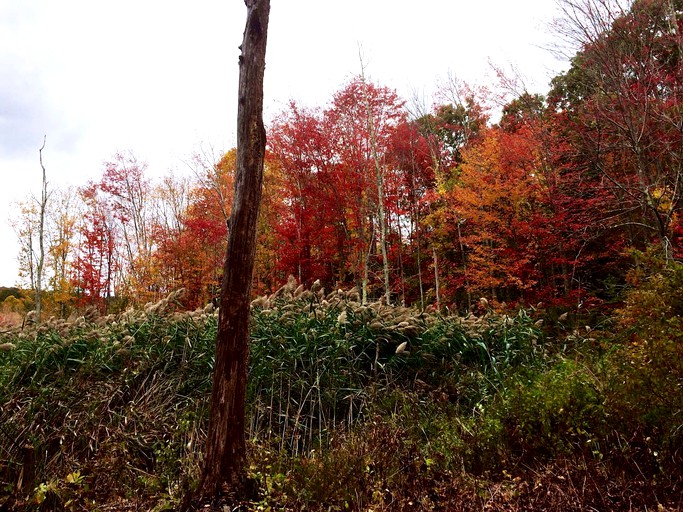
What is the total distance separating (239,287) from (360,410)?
1949mm

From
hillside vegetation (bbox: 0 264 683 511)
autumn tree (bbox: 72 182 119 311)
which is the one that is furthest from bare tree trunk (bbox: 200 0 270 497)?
autumn tree (bbox: 72 182 119 311)

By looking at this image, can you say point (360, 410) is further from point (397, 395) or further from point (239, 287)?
point (239, 287)

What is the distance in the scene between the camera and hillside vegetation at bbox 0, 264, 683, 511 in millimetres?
2381

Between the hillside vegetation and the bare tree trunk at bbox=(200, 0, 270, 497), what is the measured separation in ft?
0.75

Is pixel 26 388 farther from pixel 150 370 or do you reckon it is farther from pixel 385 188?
pixel 385 188

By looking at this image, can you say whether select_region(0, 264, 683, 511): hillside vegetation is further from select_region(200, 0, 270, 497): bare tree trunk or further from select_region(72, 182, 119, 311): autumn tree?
select_region(72, 182, 119, 311): autumn tree

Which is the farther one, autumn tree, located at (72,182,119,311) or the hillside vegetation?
autumn tree, located at (72,182,119,311)

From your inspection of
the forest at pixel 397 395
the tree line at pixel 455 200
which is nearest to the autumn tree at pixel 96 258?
the tree line at pixel 455 200

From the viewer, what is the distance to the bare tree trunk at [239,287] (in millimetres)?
2639

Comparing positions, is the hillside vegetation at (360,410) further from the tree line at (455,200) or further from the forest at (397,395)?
the tree line at (455,200)

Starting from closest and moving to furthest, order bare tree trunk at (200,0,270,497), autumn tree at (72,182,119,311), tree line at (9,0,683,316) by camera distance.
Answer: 1. bare tree trunk at (200,0,270,497)
2. tree line at (9,0,683,316)
3. autumn tree at (72,182,119,311)

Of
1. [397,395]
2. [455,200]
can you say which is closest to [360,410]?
[397,395]

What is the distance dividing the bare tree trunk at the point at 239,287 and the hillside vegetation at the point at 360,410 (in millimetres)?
229

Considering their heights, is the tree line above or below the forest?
above
